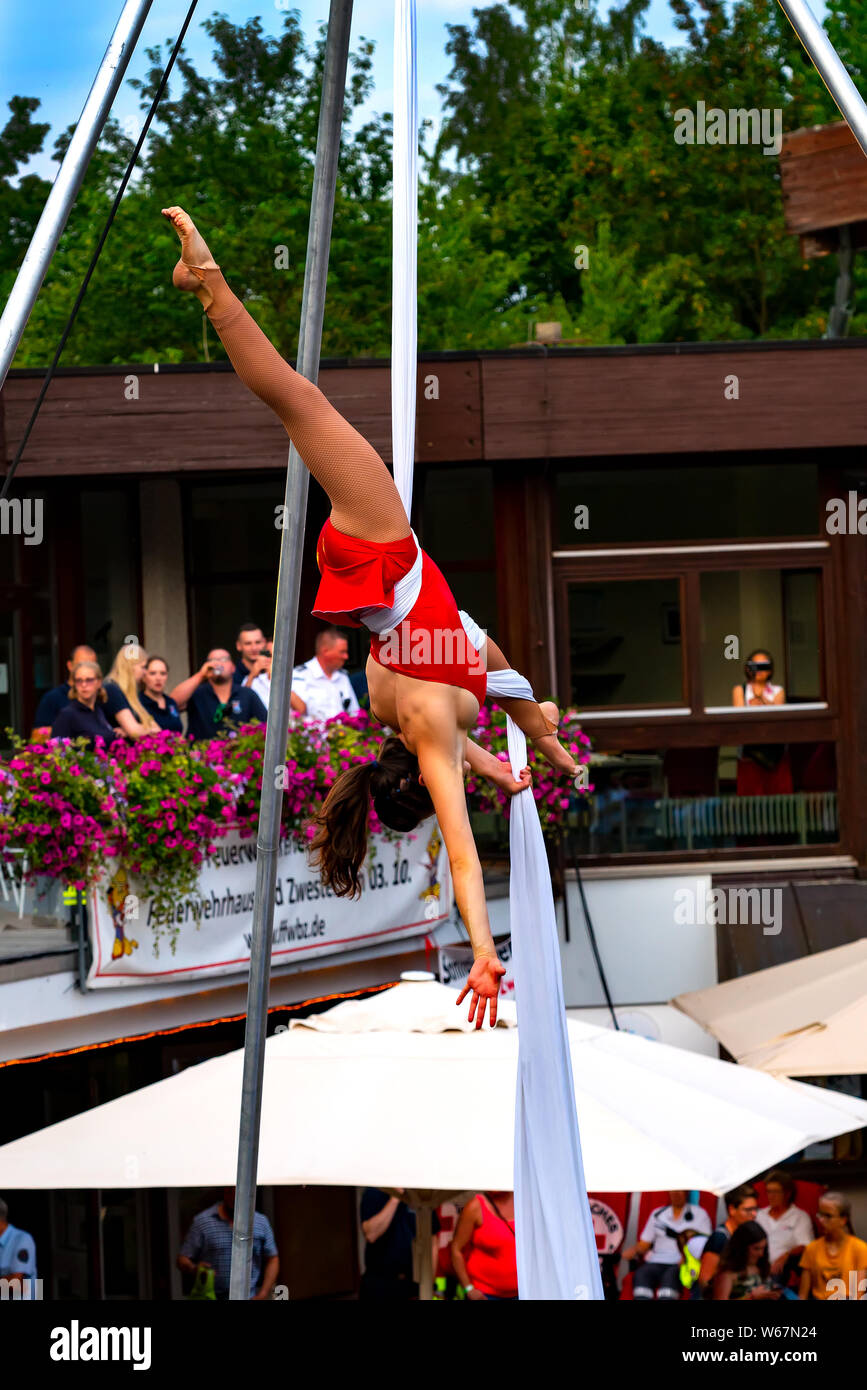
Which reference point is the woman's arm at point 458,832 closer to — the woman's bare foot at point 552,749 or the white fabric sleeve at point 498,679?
the white fabric sleeve at point 498,679

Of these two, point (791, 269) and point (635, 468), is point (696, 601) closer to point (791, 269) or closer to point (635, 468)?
point (635, 468)

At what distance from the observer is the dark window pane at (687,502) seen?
13.0 m

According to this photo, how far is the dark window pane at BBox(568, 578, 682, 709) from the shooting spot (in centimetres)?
1291

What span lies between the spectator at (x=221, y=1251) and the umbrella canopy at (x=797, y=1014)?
2.84m

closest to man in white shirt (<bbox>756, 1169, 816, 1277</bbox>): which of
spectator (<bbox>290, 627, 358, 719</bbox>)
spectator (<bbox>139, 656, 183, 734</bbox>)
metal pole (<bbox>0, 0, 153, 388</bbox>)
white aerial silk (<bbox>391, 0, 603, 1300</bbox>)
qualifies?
spectator (<bbox>290, 627, 358, 719</bbox>)

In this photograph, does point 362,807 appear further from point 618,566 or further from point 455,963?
point 618,566

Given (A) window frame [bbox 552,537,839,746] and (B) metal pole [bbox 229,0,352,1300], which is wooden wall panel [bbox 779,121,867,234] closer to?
(A) window frame [bbox 552,537,839,746]

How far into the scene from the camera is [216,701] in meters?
10.0

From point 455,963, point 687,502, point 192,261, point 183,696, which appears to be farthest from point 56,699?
point 687,502

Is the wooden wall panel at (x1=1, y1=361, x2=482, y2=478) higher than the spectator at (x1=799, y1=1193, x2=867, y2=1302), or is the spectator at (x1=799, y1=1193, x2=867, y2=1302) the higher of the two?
the wooden wall panel at (x1=1, y1=361, x2=482, y2=478)

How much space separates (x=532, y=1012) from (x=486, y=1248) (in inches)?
135

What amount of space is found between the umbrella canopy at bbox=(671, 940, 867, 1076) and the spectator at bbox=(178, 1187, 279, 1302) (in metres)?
2.84

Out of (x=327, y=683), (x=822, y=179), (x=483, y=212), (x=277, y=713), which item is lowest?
(x=277, y=713)

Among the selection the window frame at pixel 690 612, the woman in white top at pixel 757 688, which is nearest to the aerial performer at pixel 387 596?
the window frame at pixel 690 612
